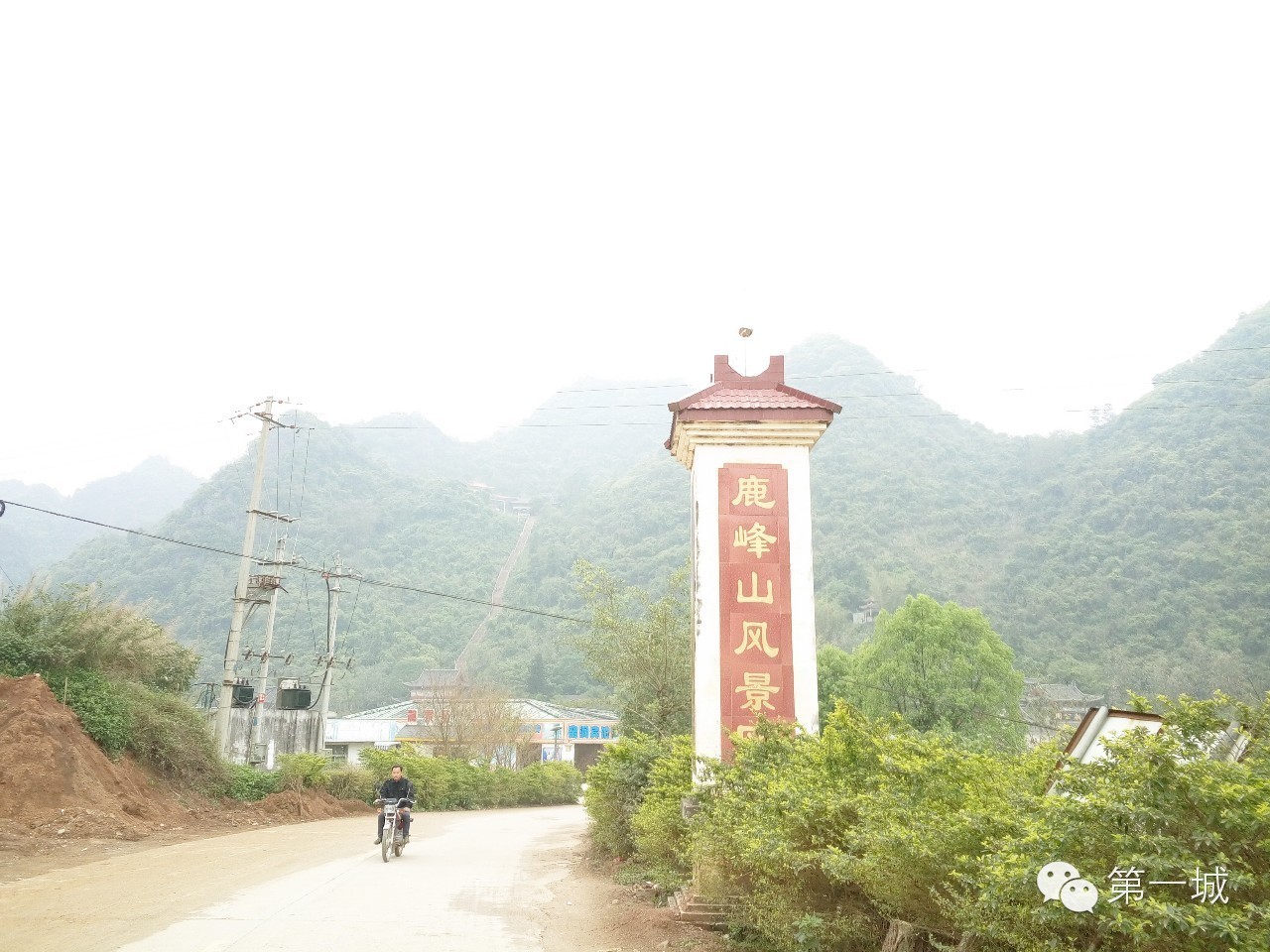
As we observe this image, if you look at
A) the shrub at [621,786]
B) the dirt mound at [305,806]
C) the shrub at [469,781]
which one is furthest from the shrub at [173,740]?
the shrub at [621,786]

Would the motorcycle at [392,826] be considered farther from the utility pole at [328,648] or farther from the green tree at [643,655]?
the utility pole at [328,648]

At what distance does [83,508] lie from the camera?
90.2 metres

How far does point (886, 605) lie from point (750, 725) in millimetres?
44744

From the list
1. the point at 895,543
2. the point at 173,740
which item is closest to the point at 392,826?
the point at 173,740

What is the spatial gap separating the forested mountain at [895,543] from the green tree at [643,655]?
1844cm

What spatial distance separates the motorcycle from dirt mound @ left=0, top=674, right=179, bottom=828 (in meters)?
4.68

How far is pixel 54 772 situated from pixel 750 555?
443 inches

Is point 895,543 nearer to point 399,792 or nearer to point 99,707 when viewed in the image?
point 99,707

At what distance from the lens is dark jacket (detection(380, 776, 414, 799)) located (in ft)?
39.1

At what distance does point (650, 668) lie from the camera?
→ 17.9 metres

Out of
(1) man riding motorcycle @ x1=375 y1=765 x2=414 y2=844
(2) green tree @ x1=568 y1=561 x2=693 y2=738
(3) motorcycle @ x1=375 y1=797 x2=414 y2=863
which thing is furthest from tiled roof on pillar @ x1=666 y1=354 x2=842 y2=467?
(2) green tree @ x1=568 y1=561 x2=693 y2=738

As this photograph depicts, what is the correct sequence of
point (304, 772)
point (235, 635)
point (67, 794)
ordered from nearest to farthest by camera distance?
point (67, 794)
point (235, 635)
point (304, 772)

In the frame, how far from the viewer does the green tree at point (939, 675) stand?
84.9ft

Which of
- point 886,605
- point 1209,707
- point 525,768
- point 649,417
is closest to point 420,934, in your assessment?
point 1209,707
